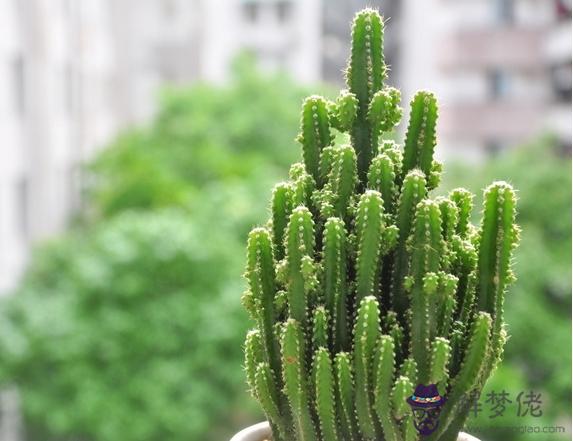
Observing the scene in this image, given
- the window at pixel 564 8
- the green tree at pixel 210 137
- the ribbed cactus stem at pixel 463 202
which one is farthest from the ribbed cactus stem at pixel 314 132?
the window at pixel 564 8

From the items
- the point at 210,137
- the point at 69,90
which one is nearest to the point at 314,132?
the point at 210,137

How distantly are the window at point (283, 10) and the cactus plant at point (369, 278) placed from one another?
25.9 m

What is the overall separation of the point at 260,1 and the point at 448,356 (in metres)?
26.6

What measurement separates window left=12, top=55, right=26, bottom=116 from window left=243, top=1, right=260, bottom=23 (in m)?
16.8

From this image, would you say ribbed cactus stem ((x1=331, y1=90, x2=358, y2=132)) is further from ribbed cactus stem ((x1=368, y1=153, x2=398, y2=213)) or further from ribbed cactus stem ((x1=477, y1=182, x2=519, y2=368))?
ribbed cactus stem ((x1=477, y1=182, x2=519, y2=368))

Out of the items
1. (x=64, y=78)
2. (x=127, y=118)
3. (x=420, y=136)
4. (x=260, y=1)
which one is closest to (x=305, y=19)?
(x=260, y=1)

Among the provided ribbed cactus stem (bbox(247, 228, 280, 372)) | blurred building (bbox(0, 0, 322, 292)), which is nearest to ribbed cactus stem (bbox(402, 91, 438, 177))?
ribbed cactus stem (bbox(247, 228, 280, 372))

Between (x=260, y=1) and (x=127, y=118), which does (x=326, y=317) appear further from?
(x=260, y=1)

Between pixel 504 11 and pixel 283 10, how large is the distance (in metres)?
9.83

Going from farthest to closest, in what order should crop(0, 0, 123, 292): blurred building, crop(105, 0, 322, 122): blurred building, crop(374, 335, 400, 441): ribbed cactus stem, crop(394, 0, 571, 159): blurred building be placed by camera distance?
crop(105, 0, 322, 122): blurred building
crop(394, 0, 571, 159): blurred building
crop(0, 0, 123, 292): blurred building
crop(374, 335, 400, 441): ribbed cactus stem

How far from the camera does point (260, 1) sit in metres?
27.2

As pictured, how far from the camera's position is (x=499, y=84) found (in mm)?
19422

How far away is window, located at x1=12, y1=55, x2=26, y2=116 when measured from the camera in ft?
35.6

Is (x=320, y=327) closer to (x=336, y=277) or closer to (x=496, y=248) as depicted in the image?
(x=336, y=277)
